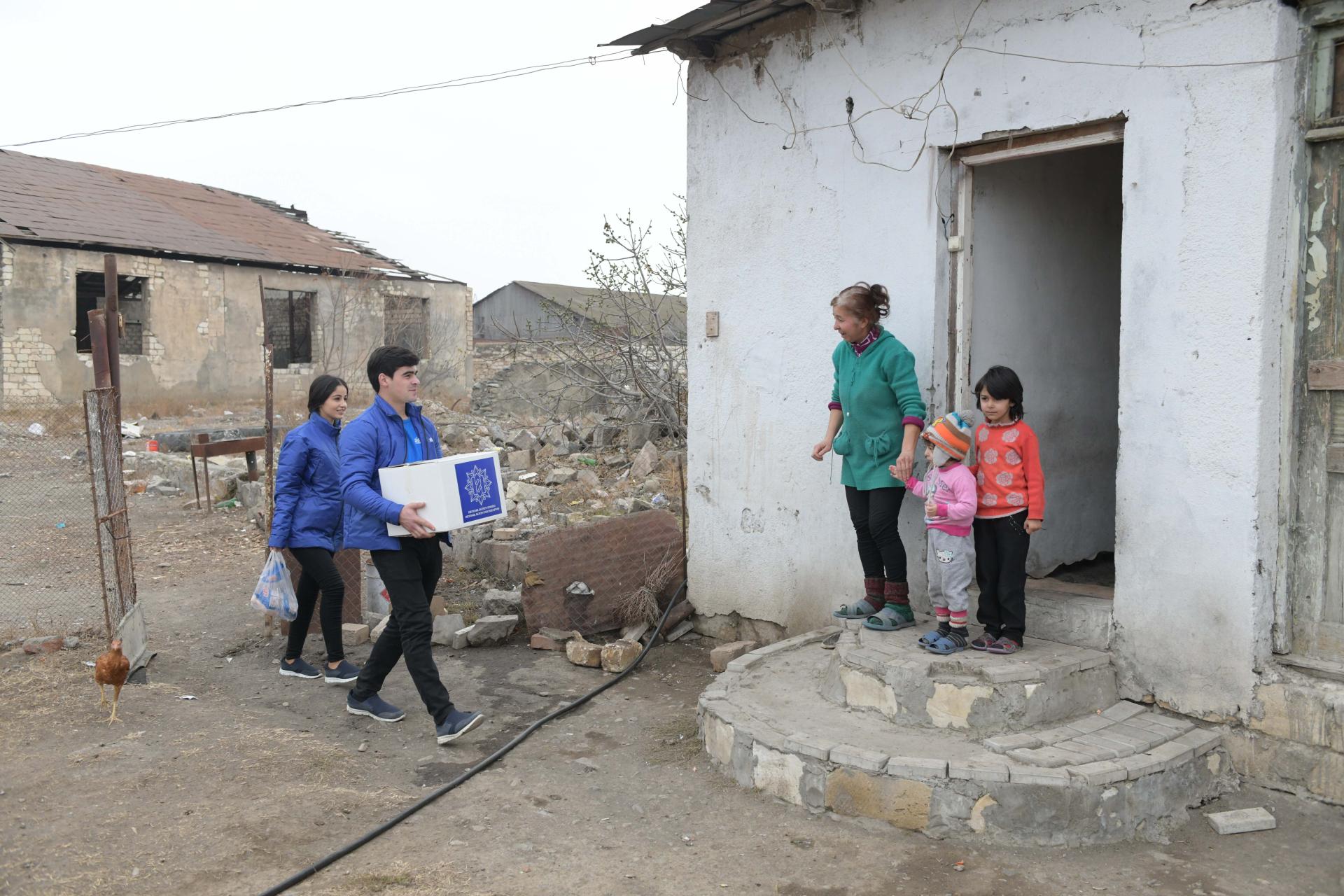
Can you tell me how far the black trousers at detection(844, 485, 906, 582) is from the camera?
16.5 ft

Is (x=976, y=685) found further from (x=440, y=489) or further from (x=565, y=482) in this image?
(x=565, y=482)

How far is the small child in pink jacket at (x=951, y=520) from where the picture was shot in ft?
14.8

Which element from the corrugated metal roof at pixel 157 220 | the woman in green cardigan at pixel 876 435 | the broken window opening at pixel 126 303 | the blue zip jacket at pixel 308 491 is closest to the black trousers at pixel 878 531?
the woman in green cardigan at pixel 876 435

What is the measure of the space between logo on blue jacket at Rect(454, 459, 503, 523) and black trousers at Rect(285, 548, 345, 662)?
1.47 m

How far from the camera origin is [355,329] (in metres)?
24.5

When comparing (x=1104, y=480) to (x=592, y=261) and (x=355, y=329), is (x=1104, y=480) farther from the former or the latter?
(x=355, y=329)

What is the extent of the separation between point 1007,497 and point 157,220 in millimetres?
22711

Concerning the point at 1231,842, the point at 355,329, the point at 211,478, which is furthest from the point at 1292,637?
the point at 355,329

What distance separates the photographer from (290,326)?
23969mm

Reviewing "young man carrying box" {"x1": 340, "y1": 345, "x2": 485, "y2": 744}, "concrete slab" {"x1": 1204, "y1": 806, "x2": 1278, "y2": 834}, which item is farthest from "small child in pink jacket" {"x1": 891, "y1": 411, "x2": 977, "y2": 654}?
"young man carrying box" {"x1": 340, "y1": 345, "x2": 485, "y2": 744}

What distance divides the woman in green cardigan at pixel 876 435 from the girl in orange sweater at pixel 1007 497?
380 mm

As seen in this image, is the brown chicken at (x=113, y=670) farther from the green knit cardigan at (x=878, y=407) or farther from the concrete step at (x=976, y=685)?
the green knit cardigan at (x=878, y=407)

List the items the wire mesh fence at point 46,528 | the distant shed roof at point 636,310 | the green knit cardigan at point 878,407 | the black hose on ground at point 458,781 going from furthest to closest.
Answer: the distant shed roof at point 636,310 → the wire mesh fence at point 46,528 → the green knit cardigan at point 878,407 → the black hose on ground at point 458,781

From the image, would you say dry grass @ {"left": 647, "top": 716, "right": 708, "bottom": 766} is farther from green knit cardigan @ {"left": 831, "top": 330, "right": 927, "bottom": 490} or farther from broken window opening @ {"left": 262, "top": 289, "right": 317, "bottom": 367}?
broken window opening @ {"left": 262, "top": 289, "right": 317, "bottom": 367}
